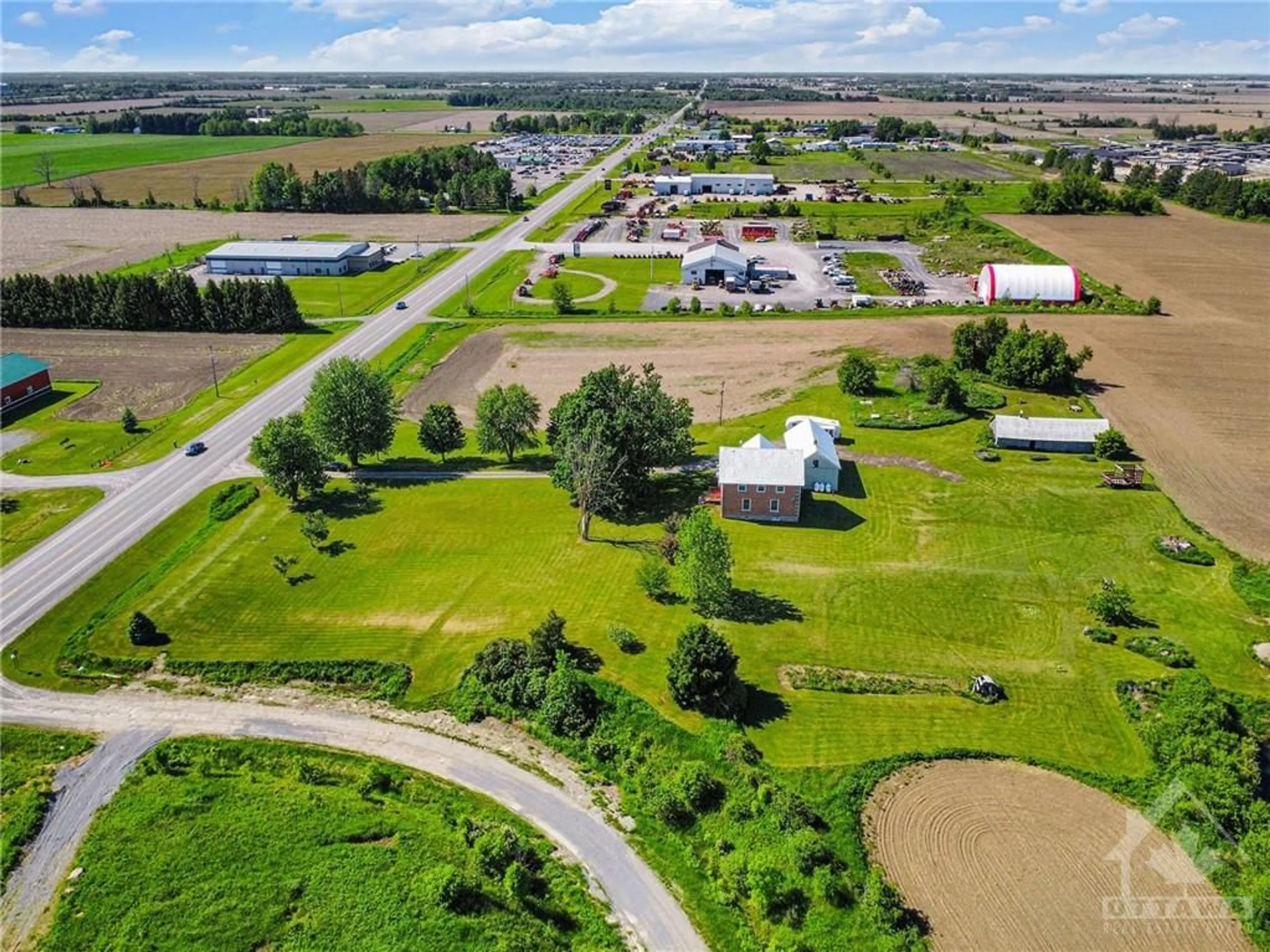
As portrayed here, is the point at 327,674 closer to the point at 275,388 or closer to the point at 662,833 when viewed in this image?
the point at 662,833

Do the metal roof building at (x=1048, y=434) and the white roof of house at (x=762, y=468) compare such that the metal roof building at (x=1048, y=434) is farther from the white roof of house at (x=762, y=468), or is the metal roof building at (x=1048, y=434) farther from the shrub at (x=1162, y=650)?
the shrub at (x=1162, y=650)

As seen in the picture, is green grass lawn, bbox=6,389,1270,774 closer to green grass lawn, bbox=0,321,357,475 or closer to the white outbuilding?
green grass lawn, bbox=0,321,357,475

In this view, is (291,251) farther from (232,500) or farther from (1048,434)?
(1048,434)

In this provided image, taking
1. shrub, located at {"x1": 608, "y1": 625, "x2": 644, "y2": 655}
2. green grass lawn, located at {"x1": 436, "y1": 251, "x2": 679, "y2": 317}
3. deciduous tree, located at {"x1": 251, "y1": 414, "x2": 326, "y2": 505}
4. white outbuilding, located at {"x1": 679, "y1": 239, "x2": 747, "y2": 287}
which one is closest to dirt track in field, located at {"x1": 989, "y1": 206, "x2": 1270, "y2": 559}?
shrub, located at {"x1": 608, "y1": 625, "x2": 644, "y2": 655}

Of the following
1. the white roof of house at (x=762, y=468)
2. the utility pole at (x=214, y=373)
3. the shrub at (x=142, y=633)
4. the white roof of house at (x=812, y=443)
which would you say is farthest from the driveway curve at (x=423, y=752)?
the utility pole at (x=214, y=373)

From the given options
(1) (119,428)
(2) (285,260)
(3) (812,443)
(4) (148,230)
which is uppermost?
(4) (148,230)

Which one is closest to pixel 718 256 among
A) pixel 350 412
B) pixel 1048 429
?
pixel 1048 429

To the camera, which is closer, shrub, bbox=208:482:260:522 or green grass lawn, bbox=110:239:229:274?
shrub, bbox=208:482:260:522
